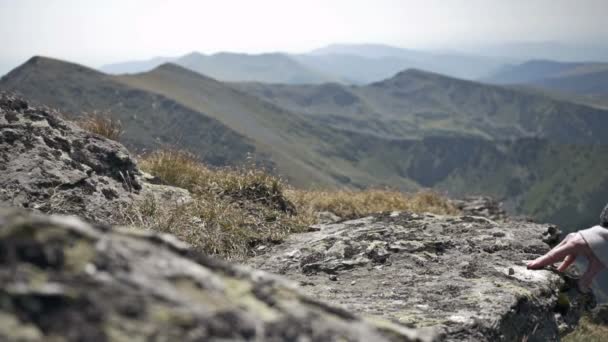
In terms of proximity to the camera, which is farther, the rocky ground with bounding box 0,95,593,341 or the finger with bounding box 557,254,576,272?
the finger with bounding box 557,254,576,272

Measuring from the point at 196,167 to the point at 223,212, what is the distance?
270 centimetres

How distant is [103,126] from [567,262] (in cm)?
858

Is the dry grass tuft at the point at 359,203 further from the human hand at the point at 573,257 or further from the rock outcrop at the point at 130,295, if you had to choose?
the rock outcrop at the point at 130,295

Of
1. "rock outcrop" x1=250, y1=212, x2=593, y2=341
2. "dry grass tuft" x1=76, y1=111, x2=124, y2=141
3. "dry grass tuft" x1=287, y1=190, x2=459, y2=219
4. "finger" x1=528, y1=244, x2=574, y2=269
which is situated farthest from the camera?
"dry grass tuft" x1=287, y1=190, x2=459, y2=219

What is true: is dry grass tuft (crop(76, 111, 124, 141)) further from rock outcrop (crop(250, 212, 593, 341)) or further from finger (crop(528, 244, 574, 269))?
finger (crop(528, 244, 574, 269))

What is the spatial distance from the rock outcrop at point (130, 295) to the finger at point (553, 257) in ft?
14.3

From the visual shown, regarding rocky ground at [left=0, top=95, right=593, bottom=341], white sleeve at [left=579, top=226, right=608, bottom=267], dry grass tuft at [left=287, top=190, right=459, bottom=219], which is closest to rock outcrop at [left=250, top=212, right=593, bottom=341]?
rocky ground at [left=0, top=95, right=593, bottom=341]

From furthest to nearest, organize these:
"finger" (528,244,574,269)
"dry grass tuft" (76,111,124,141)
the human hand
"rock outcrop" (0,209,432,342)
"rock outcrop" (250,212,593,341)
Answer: "dry grass tuft" (76,111,124,141) → "finger" (528,244,574,269) → the human hand → "rock outcrop" (250,212,593,341) → "rock outcrop" (0,209,432,342)

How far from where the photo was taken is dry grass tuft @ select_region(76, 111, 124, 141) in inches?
395

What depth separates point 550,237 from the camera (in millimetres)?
7508

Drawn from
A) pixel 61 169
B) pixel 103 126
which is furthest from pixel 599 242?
pixel 103 126

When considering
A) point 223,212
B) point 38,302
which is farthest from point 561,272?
point 38,302

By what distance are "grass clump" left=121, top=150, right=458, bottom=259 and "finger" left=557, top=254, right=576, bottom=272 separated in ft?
12.4

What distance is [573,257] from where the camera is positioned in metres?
5.73
